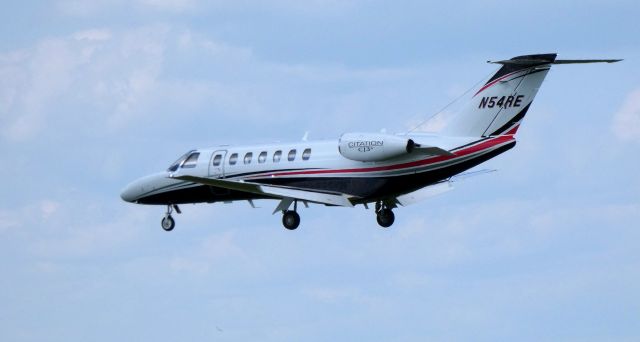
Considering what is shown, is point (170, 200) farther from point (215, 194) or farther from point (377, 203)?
point (377, 203)

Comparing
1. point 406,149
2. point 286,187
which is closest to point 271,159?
point 286,187

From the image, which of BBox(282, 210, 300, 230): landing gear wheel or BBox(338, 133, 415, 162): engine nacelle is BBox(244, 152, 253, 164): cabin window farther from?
BBox(338, 133, 415, 162): engine nacelle

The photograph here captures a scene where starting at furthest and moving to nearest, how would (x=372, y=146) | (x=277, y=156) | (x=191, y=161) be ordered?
(x=191, y=161) < (x=277, y=156) < (x=372, y=146)

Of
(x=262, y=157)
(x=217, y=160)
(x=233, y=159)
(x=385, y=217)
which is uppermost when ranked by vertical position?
(x=217, y=160)

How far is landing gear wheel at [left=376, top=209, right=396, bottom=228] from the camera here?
85.2 m

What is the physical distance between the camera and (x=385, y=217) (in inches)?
3359

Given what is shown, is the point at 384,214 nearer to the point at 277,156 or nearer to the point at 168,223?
the point at 277,156

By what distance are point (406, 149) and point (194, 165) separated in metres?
11.4

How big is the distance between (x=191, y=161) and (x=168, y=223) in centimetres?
365

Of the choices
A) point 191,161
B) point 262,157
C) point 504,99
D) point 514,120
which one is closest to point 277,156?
point 262,157

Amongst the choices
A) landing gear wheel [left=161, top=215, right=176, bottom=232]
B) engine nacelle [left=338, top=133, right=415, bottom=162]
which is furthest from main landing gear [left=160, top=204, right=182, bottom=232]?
engine nacelle [left=338, top=133, right=415, bottom=162]

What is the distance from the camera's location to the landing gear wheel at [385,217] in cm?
8525

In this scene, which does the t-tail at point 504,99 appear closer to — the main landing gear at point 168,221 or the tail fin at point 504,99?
the tail fin at point 504,99

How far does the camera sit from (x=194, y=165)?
87438 millimetres
